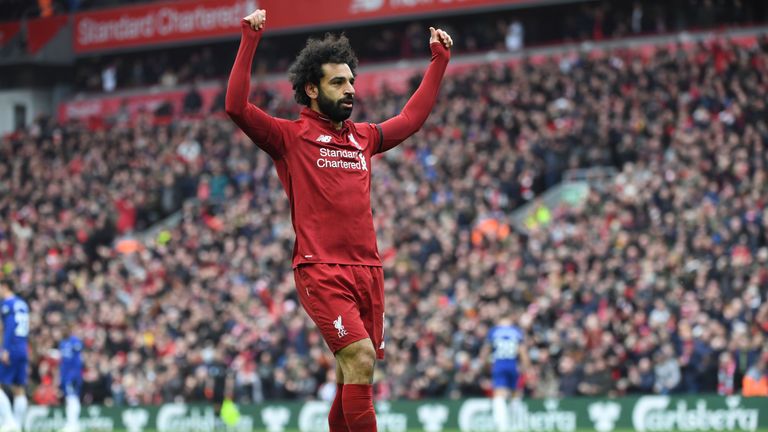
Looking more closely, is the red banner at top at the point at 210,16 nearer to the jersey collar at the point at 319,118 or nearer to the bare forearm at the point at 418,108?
the bare forearm at the point at 418,108

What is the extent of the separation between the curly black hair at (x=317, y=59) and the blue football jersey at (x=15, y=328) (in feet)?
31.3

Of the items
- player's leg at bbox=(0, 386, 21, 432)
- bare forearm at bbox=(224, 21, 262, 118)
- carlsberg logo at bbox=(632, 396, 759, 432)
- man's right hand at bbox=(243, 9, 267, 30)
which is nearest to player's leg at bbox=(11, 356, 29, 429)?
player's leg at bbox=(0, 386, 21, 432)

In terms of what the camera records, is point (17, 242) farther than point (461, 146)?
Yes

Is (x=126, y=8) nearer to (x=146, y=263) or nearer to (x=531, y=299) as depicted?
(x=146, y=263)

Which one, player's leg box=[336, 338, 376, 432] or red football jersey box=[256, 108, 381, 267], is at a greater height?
red football jersey box=[256, 108, 381, 267]

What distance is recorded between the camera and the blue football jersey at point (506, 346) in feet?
66.7

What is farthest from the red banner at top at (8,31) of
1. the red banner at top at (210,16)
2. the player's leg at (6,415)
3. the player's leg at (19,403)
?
the player's leg at (6,415)

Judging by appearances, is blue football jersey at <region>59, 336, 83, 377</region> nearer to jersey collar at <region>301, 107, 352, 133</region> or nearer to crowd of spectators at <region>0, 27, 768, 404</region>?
crowd of spectators at <region>0, 27, 768, 404</region>

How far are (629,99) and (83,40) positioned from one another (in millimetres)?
Result: 19913

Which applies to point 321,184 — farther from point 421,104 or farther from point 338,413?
point 338,413

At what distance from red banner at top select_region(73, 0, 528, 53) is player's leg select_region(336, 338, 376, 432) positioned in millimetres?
27471

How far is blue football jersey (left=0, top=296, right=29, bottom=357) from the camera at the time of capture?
55.9ft

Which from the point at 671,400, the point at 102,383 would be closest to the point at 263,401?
the point at 102,383

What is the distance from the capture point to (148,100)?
40531 mm
